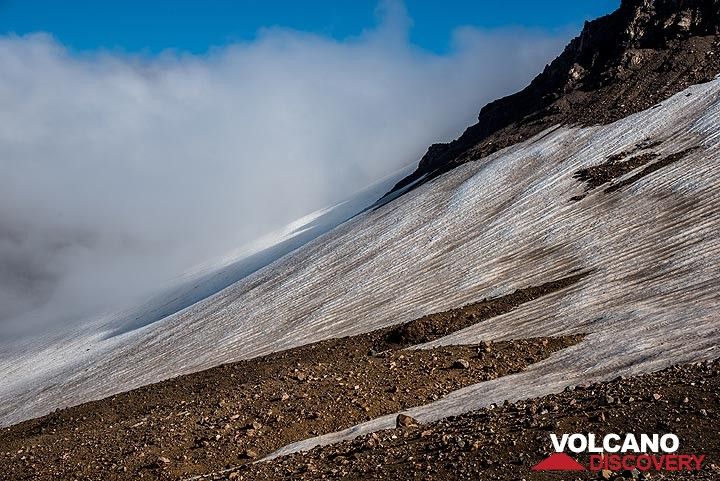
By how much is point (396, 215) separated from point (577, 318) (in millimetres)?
31570

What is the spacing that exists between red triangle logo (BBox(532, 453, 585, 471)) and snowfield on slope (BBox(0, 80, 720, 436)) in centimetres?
611

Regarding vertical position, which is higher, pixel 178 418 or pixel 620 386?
pixel 178 418

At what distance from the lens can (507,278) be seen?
36.8 metres

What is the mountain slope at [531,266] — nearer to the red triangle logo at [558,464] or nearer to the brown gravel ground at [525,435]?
the brown gravel ground at [525,435]

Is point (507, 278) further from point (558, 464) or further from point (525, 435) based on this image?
point (558, 464)

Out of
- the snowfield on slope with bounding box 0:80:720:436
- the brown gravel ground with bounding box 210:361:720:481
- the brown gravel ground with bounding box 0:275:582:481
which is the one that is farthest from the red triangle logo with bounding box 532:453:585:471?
the brown gravel ground with bounding box 0:275:582:481

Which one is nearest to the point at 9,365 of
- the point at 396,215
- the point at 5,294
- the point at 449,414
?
the point at 396,215

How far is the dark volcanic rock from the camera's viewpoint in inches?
2203

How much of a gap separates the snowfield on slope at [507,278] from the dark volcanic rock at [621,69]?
2.86 metres

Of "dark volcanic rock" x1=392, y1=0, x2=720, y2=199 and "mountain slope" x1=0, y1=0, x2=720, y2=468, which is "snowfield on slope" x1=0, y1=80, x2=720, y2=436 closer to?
"mountain slope" x1=0, y1=0, x2=720, y2=468

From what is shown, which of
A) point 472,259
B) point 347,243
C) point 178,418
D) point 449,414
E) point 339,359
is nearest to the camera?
point 449,414

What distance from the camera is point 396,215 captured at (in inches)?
2292

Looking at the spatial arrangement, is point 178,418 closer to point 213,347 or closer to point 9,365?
point 213,347

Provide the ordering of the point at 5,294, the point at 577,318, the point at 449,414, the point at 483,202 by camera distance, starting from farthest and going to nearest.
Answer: the point at 5,294 < the point at 483,202 < the point at 577,318 < the point at 449,414
